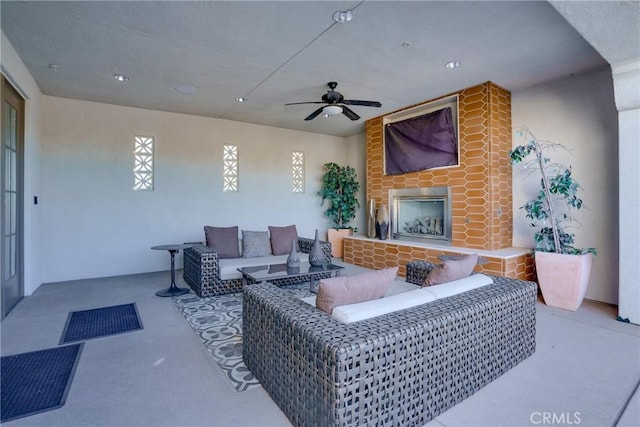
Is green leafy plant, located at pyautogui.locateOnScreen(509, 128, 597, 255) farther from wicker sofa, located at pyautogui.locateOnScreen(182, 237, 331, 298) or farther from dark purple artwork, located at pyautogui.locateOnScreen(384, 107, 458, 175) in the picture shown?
wicker sofa, located at pyautogui.locateOnScreen(182, 237, 331, 298)

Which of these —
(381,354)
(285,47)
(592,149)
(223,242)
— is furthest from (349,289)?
(592,149)

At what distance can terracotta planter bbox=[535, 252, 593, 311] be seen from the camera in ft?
11.2

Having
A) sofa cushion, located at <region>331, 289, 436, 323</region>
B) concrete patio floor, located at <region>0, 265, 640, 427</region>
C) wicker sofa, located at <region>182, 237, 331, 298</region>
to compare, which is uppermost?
sofa cushion, located at <region>331, 289, 436, 323</region>

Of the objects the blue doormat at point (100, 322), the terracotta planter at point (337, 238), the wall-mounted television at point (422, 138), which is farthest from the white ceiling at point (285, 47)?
the terracotta planter at point (337, 238)

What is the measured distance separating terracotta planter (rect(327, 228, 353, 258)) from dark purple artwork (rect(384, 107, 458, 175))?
5.21 ft

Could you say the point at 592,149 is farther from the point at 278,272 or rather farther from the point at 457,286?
the point at 278,272

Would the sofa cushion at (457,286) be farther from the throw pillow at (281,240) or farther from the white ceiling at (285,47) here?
the throw pillow at (281,240)

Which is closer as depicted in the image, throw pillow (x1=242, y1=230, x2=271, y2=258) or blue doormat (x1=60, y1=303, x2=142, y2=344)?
blue doormat (x1=60, y1=303, x2=142, y2=344)

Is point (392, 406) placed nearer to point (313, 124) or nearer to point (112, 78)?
point (112, 78)

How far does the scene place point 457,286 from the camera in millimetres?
2133

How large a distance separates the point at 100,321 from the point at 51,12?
109 inches

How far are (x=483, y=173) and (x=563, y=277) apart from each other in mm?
1565

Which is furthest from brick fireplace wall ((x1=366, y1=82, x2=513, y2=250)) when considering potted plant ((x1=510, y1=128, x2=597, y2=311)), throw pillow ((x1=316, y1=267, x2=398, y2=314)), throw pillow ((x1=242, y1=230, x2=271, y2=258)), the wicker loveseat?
throw pillow ((x1=316, y1=267, x2=398, y2=314))

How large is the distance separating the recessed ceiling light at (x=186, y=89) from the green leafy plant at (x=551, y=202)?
4.23 metres
